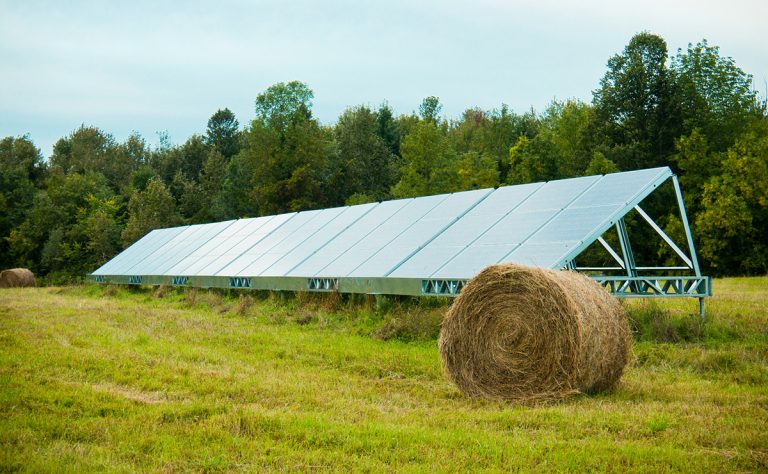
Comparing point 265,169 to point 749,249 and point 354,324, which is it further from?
point 354,324

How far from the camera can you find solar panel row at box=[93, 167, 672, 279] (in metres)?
14.5

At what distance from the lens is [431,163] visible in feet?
168

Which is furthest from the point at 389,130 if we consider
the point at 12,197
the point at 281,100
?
the point at 12,197

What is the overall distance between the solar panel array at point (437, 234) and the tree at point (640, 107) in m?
→ 24.9

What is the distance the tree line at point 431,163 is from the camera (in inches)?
1604

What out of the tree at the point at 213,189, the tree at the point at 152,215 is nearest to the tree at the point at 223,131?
the tree at the point at 213,189

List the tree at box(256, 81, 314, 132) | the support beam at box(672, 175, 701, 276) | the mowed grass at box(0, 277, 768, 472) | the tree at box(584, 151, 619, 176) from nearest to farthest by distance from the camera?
1. the mowed grass at box(0, 277, 768, 472)
2. the support beam at box(672, 175, 701, 276)
3. the tree at box(584, 151, 619, 176)
4. the tree at box(256, 81, 314, 132)

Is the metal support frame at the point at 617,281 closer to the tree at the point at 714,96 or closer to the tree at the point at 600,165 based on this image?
the tree at the point at 600,165

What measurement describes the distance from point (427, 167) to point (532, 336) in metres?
42.1

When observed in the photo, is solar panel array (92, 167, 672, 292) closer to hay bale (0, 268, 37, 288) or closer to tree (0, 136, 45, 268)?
hay bale (0, 268, 37, 288)

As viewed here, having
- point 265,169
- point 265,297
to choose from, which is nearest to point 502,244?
point 265,297

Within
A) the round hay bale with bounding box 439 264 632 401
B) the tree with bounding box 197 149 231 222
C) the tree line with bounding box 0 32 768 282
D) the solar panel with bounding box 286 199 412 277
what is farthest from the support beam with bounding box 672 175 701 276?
the tree with bounding box 197 149 231 222

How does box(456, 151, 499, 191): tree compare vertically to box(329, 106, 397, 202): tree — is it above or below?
below

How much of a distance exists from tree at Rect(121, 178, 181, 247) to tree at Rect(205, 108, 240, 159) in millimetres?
30732
